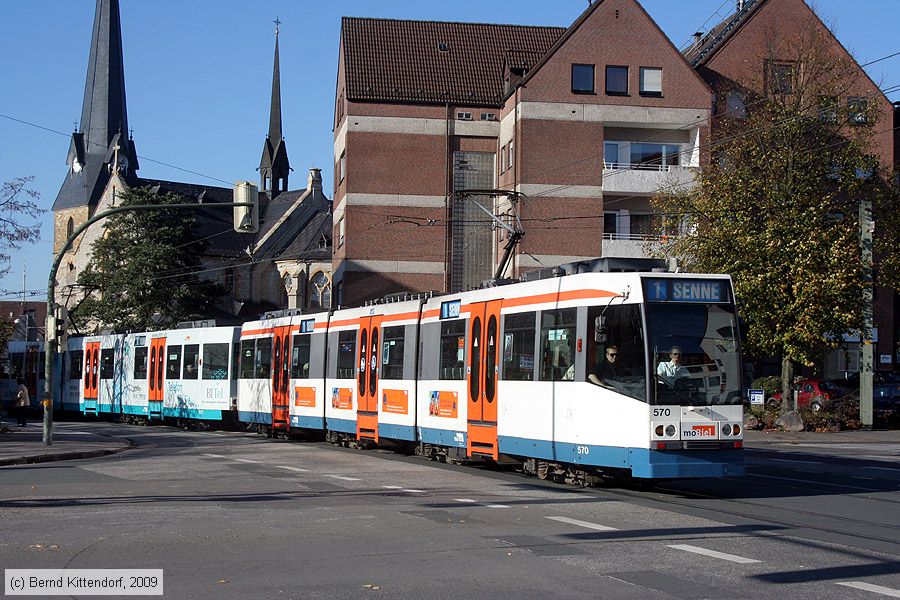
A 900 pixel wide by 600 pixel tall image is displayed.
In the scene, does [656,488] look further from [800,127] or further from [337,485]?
[800,127]

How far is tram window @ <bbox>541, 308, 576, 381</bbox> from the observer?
1633 centimetres

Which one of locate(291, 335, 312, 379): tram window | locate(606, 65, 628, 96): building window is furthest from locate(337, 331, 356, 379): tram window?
locate(606, 65, 628, 96): building window

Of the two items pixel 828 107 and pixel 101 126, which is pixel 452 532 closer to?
pixel 828 107

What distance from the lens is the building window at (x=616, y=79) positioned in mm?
46688

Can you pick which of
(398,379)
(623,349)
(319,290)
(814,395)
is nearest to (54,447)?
(398,379)

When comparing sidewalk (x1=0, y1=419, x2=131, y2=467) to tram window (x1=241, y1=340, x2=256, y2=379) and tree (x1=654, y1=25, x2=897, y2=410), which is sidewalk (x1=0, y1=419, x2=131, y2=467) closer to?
tram window (x1=241, y1=340, x2=256, y2=379)

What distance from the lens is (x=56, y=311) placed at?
26.1m

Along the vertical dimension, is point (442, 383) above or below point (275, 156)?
below

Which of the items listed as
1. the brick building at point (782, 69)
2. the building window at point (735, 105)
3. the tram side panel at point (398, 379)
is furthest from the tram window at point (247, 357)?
the building window at point (735, 105)

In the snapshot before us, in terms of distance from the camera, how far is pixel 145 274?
69812 mm

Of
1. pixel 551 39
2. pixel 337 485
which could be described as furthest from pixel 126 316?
pixel 337 485

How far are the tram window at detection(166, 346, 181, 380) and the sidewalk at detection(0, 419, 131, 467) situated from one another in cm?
443

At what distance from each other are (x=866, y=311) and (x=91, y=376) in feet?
92.7

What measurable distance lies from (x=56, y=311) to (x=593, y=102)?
2655 centimetres
